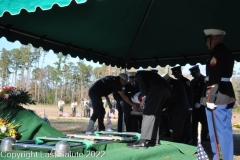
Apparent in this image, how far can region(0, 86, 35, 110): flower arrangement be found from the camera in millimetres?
4488

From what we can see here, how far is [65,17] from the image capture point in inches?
193

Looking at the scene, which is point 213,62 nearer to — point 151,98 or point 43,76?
point 151,98

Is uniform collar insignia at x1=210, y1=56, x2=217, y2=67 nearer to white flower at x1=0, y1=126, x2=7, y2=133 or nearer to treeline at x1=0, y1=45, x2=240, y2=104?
white flower at x1=0, y1=126, x2=7, y2=133

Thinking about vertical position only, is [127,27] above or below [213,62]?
above

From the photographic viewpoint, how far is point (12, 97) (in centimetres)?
456

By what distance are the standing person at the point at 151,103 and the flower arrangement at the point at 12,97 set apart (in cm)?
188

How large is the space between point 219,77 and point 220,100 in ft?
0.84

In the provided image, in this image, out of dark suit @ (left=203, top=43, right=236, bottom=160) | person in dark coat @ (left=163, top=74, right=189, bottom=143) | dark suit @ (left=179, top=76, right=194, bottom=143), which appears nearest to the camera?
dark suit @ (left=203, top=43, right=236, bottom=160)

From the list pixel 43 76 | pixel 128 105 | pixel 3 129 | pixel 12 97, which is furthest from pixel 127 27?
pixel 43 76

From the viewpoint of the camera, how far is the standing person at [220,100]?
3.11 meters

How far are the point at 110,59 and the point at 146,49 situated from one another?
1001 mm

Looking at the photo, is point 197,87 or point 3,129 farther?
point 197,87

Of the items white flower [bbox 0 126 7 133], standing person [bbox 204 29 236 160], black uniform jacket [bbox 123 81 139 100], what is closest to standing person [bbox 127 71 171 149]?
standing person [bbox 204 29 236 160]

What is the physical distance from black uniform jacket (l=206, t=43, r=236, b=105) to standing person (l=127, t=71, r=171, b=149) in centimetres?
84
